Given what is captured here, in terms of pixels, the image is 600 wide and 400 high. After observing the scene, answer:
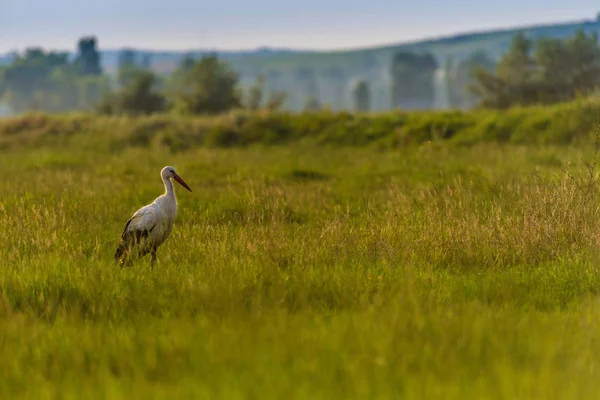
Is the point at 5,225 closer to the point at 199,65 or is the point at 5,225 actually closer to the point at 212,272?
the point at 212,272

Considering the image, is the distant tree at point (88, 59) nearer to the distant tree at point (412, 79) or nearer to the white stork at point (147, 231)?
the distant tree at point (412, 79)

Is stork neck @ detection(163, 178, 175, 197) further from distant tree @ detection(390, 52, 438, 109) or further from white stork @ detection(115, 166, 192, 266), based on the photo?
distant tree @ detection(390, 52, 438, 109)

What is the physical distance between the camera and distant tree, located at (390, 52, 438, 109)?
589 ft

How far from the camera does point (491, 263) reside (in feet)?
20.8

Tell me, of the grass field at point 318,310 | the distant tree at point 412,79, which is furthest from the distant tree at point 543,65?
the distant tree at point 412,79

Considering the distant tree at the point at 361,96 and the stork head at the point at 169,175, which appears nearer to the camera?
the stork head at the point at 169,175

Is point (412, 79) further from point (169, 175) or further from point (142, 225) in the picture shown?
point (142, 225)

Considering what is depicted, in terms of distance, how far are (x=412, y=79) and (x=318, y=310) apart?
181 metres

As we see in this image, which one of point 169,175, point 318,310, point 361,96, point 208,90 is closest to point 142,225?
point 169,175

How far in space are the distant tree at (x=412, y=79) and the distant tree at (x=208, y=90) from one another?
13470 centimetres

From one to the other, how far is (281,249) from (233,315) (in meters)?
2.09

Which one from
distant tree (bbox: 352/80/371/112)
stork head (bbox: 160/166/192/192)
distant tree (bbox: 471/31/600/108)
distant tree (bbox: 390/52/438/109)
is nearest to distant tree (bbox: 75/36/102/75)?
distant tree (bbox: 352/80/371/112)

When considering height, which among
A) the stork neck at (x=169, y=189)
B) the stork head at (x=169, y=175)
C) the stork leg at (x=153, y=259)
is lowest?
the stork leg at (x=153, y=259)

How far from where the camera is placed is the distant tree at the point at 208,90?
149 ft
